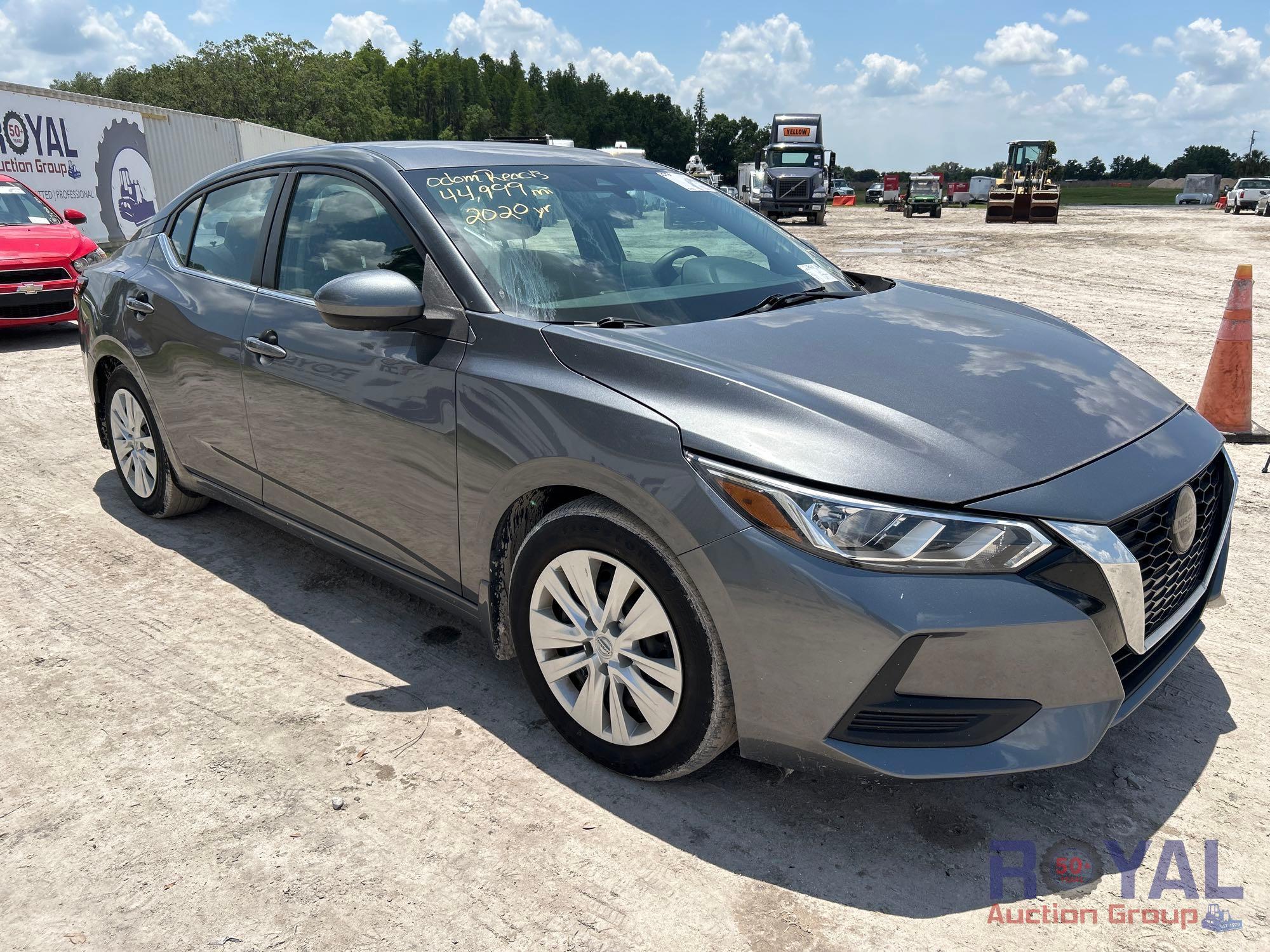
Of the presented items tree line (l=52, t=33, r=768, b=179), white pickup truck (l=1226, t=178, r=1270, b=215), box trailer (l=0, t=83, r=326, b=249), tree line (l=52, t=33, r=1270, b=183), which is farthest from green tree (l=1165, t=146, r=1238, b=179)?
box trailer (l=0, t=83, r=326, b=249)

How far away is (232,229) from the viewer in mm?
3895

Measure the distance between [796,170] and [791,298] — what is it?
112ft

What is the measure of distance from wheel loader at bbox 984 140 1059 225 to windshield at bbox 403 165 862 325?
111ft

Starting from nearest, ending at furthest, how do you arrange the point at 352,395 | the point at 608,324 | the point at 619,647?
the point at 619,647 → the point at 608,324 → the point at 352,395

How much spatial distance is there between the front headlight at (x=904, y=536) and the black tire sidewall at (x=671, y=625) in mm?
365

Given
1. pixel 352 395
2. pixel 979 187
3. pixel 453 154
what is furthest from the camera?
pixel 979 187

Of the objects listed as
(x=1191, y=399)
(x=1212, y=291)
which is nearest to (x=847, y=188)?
(x=1212, y=291)

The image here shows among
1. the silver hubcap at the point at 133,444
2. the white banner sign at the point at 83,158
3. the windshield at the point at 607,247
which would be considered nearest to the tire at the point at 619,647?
the windshield at the point at 607,247

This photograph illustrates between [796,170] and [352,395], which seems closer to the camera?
[352,395]

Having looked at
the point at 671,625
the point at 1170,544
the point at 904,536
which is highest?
the point at 904,536

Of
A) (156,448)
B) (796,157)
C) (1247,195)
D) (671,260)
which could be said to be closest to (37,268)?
(156,448)

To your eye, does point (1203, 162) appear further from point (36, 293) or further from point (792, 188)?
point (36, 293)

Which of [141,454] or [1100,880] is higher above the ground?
[141,454]

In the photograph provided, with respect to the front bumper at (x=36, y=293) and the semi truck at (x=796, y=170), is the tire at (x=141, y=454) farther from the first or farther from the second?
the semi truck at (x=796, y=170)
